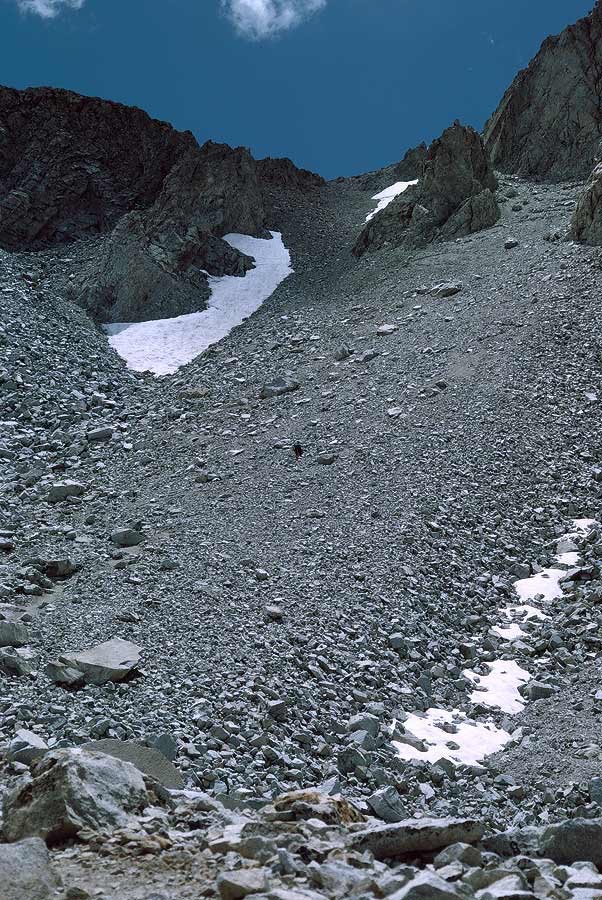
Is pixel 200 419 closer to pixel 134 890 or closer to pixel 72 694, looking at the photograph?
pixel 72 694

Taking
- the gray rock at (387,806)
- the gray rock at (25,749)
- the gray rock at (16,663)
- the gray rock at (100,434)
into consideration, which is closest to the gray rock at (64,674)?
the gray rock at (16,663)

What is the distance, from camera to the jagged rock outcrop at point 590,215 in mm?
32031

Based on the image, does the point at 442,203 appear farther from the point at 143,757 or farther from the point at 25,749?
the point at 25,749

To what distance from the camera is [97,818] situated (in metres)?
7.23

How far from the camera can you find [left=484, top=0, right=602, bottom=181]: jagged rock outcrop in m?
49.7

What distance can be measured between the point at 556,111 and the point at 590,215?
2260 centimetres

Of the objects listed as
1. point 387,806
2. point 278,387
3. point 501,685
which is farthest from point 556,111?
point 387,806

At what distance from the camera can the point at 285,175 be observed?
59906 mm

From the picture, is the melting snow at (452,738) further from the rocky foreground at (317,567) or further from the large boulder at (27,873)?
the large boulder at (27,873)

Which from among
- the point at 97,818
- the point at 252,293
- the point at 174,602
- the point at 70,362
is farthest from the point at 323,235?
the point at 97,818

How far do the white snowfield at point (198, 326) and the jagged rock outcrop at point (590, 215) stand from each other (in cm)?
1367

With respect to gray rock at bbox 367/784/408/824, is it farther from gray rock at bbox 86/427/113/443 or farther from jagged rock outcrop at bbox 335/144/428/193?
jagged rock outcrop at bbox 335/144/428/193

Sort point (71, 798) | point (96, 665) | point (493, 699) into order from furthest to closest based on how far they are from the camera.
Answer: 1. point (493, 699)
2. point (96, 665)
3. point (71, 798)

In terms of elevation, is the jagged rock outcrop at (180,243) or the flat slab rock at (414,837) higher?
the jagged rock outcrop at (180,243)
